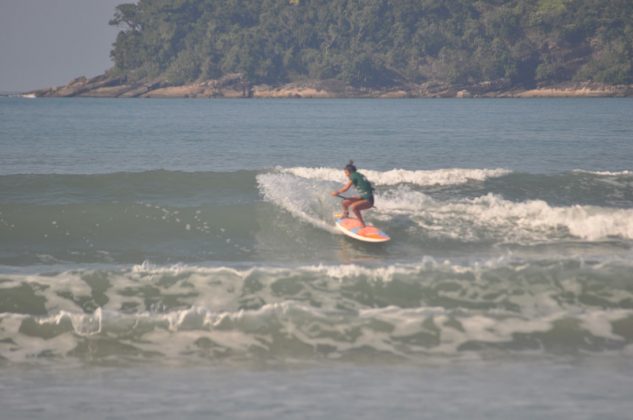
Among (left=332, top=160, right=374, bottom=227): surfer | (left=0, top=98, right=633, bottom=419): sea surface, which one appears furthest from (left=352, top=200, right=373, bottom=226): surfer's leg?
(left=0, top=98, right=633, bottom=419): sea surface

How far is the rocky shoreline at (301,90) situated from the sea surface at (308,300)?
5440 inches

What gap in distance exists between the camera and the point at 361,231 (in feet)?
59.5

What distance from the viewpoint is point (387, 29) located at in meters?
188

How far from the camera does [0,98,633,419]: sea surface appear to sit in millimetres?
9844

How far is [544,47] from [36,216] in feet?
523

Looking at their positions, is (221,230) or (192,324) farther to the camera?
Result: (221,230)

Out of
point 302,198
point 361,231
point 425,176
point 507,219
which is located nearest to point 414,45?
point 425,176

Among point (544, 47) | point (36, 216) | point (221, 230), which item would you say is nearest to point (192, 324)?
point (221, 230)

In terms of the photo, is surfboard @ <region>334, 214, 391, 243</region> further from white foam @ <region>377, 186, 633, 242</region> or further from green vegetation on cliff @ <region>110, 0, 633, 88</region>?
green vegetation on cliff @ <region>110, 0, 633, 88</region>

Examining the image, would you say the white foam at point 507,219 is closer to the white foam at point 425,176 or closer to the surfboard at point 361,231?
the surfboard at point 361,231

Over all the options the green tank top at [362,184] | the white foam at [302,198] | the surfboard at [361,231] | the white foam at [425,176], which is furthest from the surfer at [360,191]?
the white foam at [425,176]

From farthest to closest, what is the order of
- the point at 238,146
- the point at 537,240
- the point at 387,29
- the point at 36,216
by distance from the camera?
the point at 387,29
the point at 238,146
the point at 36,216
the point at 537,240

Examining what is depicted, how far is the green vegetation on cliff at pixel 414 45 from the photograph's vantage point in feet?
543

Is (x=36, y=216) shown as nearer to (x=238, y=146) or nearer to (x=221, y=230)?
(x=221, y=230)
